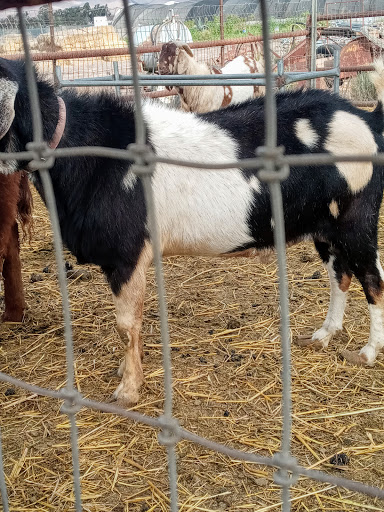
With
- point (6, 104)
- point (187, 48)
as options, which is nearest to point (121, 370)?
point (6, 104)

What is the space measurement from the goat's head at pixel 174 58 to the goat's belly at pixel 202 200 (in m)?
4.95

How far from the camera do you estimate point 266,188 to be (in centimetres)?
284

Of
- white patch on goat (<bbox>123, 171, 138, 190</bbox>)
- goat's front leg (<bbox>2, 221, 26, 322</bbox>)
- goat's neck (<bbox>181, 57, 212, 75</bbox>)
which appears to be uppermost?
goat's neck (<bbox>181, 57, 212, 75</bbox>)

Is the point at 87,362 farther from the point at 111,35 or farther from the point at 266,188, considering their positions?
the point at 111,35

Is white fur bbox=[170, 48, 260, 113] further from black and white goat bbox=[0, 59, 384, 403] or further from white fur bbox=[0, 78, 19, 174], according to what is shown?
white fur bbox=[0, 78, 19, 174]

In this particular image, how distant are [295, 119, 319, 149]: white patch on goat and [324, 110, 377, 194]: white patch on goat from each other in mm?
63

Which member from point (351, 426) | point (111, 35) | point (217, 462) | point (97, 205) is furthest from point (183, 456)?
Answer: point (111, 35)

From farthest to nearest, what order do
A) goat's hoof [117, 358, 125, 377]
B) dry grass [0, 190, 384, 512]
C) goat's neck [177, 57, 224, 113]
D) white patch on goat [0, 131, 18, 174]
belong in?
goat's neck [177, 57, 224, 113], goat's hoof [117, 358, 125, 377], white patch on goat [0, 131, 18, 174], dry grass [0, 190, 384, 512]

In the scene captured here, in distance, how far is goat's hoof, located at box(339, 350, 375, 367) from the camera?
319 centimetres

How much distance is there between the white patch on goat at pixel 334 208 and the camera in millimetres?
2910

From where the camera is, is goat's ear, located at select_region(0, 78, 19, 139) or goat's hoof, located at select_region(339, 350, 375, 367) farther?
goat's hoof, located at select_region(339, 350, 375, 367)

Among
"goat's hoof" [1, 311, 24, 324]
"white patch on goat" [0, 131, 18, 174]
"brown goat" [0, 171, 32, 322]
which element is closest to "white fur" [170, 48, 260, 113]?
"brown goat" [0, 171, 32, 322]

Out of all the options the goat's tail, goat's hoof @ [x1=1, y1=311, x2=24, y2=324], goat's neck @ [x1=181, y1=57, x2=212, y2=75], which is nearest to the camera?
the goat's tail

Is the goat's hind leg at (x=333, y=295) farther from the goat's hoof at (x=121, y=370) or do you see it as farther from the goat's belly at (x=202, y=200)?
the goat's hoof at (x=121, y=370)
